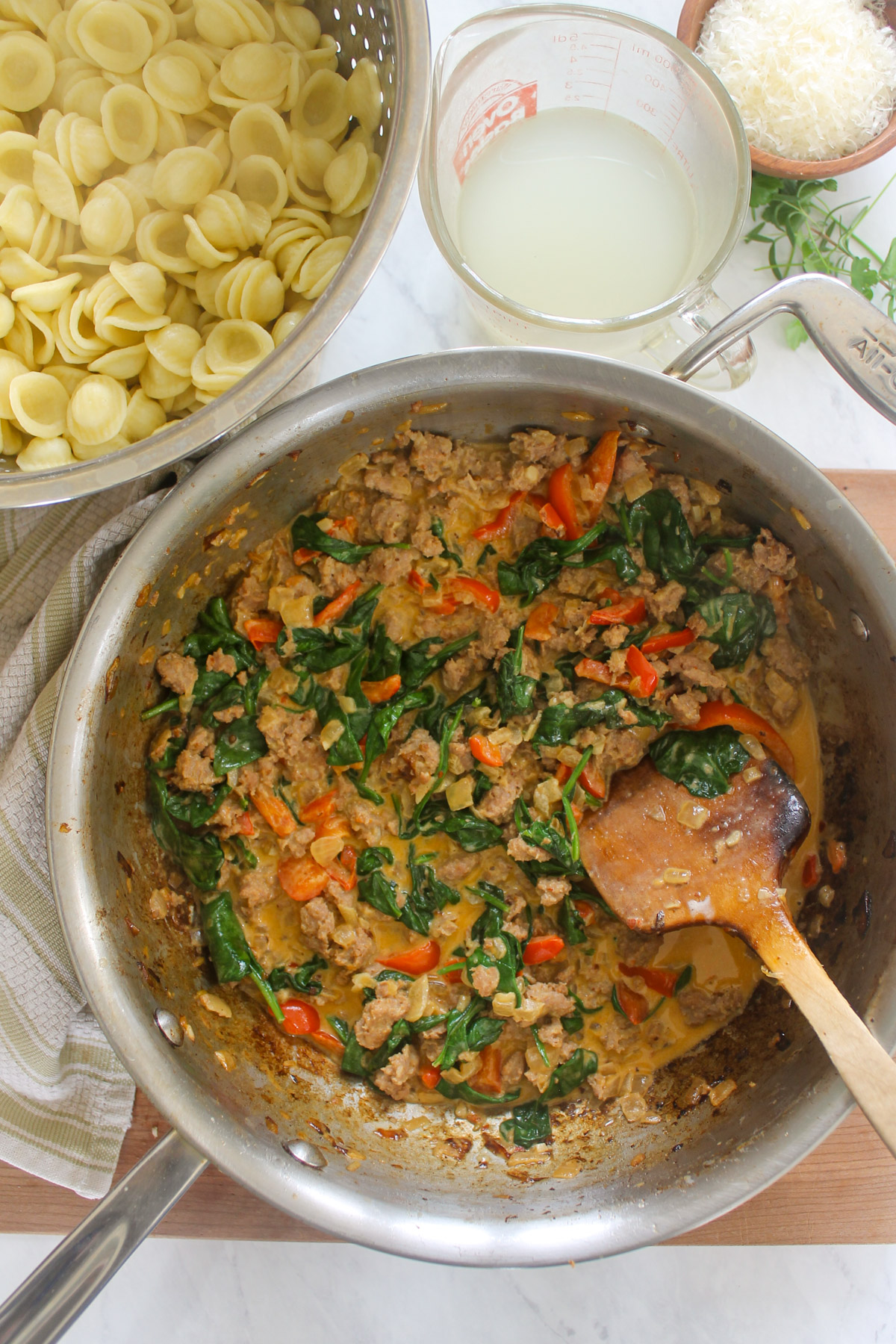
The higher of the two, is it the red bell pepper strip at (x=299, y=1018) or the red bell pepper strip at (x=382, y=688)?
the red bell pepper strip at (x=382, y=688)

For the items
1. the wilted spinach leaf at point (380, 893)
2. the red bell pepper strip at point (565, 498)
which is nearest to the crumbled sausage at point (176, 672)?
the wilted spinach leaf at point (380, 893)

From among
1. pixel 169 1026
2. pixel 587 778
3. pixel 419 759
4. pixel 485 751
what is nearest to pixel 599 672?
pixel 587 778

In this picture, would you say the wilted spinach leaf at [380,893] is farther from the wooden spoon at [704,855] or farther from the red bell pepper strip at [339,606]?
the red bell pepper strip at [339,606]

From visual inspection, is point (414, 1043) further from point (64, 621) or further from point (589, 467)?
point (589, 467)

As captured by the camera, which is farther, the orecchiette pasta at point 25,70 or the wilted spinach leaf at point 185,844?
the wilted spinach leaf at point 185,844

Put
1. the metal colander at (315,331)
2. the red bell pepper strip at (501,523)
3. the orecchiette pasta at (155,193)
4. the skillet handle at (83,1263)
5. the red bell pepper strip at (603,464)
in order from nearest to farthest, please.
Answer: the skillet handle at (83,1263)
the metal colander at (315,331)
the orecchiette pasta at (155,193)
the red bell pepper strip at (603,464)
the red bell pepper strip at (501,523)

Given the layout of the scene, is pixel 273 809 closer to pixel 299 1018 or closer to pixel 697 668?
pixel 299 1018

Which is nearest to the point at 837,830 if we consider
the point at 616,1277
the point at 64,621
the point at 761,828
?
the point at 761,828
